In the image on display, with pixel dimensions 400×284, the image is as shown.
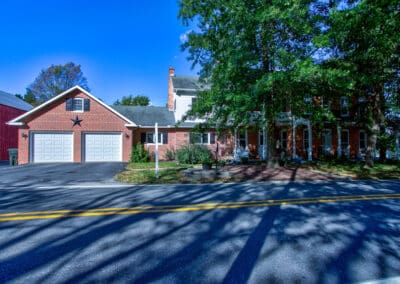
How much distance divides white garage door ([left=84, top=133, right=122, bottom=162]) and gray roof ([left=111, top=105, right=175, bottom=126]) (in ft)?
8.29

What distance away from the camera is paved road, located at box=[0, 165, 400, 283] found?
274 centimetres

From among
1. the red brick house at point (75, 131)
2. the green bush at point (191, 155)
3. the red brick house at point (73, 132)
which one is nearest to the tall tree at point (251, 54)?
the green bush at point (191, 155)

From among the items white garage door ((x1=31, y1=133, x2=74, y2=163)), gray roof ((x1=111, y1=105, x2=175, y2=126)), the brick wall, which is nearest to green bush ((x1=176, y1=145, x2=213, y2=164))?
gray roof ((x1=111, y1=105, x2=175, y2=126))

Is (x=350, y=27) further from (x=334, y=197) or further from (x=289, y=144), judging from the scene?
(x=289, y=144)

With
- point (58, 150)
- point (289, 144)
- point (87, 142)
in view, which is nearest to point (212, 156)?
point (289, 144)

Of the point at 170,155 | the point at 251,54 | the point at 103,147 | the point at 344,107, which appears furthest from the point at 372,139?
the point at 103,147

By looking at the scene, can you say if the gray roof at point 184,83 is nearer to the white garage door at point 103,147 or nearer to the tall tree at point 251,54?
the white garage door at point 103,147

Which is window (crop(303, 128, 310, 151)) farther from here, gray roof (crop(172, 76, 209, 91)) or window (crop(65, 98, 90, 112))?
window (crop(65, 98, 90, 112))

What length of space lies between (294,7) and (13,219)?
11.2 meters

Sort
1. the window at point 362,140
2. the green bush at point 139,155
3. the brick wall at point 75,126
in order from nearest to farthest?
the brick wall at point 75,126 < the green bush at point 139,155 < the window at point 362,140

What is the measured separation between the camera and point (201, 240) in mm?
3666

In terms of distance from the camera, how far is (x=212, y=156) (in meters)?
18.9

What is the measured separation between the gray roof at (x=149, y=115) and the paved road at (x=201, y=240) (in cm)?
1387

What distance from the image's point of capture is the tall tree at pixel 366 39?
1010cm
